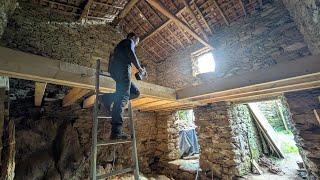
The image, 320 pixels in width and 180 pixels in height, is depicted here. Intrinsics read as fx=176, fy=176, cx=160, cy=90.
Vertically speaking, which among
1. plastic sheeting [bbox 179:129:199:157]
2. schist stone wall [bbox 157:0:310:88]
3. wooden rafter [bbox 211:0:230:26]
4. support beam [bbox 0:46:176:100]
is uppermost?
wooden rafter [bbox 211:0:230:26]

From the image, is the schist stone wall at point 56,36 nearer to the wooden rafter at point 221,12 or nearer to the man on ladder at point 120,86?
the man on ladder at point 120,86

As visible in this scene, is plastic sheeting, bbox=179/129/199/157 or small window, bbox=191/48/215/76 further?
plastic sheeting, bbox=179/129/199/157

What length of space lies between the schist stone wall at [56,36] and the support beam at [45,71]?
2843 millimetres

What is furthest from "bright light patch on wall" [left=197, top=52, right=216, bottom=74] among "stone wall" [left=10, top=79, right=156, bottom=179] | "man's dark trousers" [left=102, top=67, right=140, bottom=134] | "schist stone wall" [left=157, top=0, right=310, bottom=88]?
"man's dark trousers" [left=102, top=67, right=140, bottom=134]

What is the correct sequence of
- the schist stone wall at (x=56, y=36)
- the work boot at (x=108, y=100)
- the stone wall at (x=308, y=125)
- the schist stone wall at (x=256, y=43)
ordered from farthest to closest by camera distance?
1. the schist stone wall at (x=56, y=36)
2. the schist stone wall at (x=256, y=43)
3. the stone wall at (x=308, y=125)
4. the work boot at (x=108, y=100)

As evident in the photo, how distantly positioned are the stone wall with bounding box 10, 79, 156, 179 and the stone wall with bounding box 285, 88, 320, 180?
4.13 meters

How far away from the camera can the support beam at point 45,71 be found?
1.79 metres

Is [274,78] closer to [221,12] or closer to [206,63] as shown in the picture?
[221,12]

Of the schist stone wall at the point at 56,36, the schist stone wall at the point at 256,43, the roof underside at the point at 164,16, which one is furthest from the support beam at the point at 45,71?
the schist stone wall at the point at 256,43

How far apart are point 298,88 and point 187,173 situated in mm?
3551

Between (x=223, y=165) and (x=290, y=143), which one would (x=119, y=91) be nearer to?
(x=223, y=165)

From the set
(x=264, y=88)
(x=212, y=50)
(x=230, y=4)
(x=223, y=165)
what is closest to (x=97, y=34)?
(x=212, y=50)

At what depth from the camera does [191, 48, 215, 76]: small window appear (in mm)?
5402

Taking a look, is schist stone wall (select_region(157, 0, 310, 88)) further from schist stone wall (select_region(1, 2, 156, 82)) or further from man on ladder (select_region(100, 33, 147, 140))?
man on ladder (select_region(100, 33, 147, 140))
